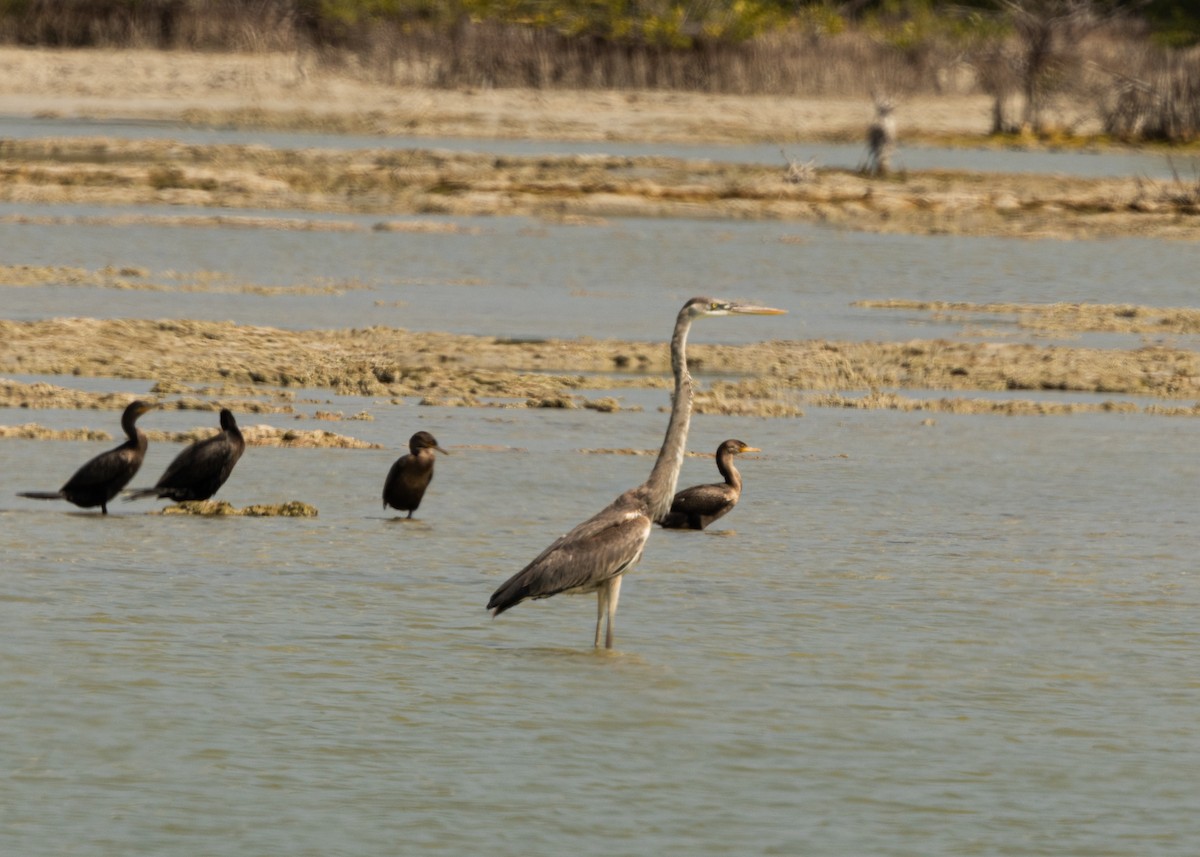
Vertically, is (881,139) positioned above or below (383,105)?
below

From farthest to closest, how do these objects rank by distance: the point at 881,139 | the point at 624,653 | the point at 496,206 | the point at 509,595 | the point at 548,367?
the point at 881,139 < the point at 496,206 < the point at 548,367 < the point at 624,653 < the point at 509,595

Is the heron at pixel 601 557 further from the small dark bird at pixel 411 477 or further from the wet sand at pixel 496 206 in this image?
the wet sand at pixel 496 206

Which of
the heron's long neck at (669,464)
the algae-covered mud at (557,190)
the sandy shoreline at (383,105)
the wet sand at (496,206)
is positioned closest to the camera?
the heron's long neck at (669,464)

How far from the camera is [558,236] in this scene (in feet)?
88.8

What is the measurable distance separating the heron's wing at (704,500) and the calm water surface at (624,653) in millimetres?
218

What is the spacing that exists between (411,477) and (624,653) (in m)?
2.88

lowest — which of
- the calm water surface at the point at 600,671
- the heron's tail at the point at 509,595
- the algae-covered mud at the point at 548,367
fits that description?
the calm water surface at the point at 600,671

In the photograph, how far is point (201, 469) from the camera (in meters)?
11.1

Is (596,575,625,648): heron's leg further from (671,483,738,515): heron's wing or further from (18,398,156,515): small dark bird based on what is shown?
(18,398,156,515): small dark bird

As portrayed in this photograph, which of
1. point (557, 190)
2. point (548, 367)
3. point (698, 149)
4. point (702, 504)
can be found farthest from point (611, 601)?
point (698, 149)

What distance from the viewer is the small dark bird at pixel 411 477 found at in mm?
11156

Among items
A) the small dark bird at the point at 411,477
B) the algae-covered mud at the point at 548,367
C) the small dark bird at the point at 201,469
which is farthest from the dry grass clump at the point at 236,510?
the algae-covered mud at the point at 548,367

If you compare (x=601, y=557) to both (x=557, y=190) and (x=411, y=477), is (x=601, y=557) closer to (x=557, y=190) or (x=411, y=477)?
(x=411, y=477)

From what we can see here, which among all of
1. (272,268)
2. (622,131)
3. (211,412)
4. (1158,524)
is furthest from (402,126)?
(1158,524)
